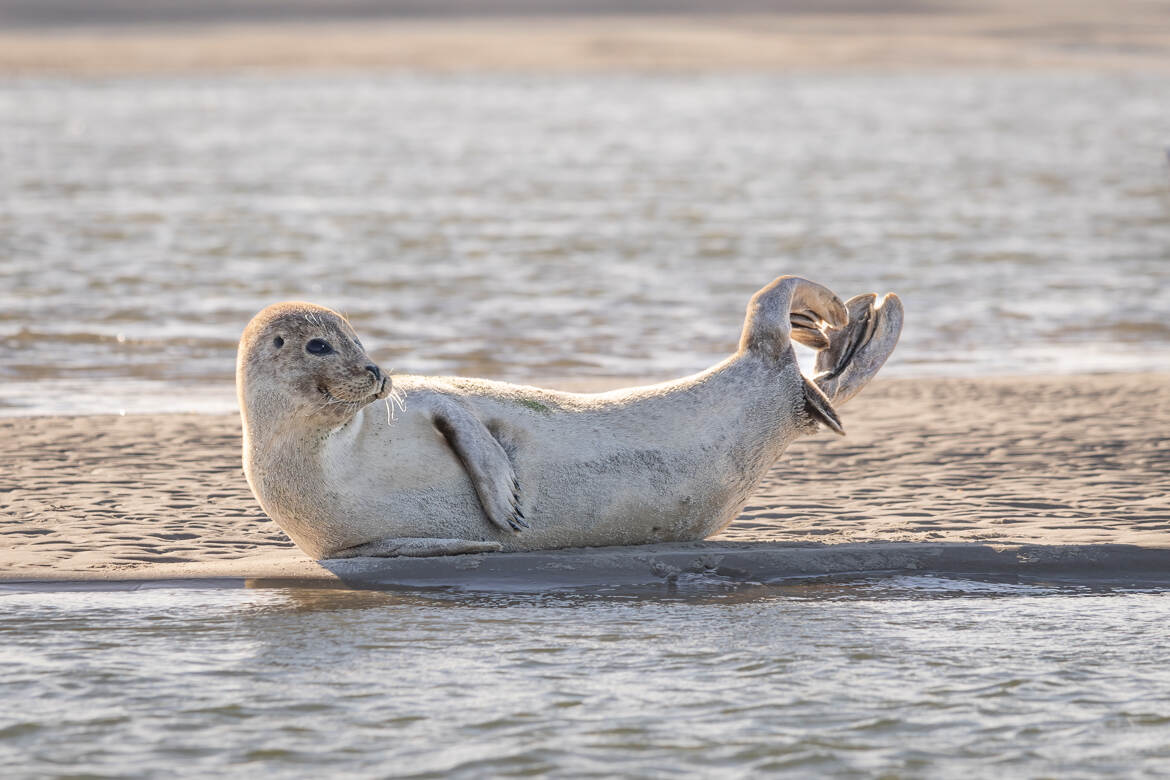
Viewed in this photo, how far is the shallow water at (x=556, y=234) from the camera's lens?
12234 mm

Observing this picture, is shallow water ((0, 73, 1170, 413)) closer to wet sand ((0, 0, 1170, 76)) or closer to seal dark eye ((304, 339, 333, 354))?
seal dark eye ((304, 339, 333, 354))

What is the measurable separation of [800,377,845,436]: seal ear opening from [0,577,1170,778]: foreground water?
2.30 ft

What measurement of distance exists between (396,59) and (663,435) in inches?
2169

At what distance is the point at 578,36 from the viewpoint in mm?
67750

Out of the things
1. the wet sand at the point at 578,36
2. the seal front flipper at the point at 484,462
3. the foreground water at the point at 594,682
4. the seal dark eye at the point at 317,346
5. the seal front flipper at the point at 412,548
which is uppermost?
the wet sand at the point at 578,36

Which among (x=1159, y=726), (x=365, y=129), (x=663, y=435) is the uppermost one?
(x=365, y=129)

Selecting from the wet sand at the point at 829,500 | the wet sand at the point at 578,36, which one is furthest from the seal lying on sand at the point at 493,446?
the wet sand at the point at 578,36

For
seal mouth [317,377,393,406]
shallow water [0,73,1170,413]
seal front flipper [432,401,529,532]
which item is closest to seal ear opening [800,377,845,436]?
seal front flipper [432,401,529,532]

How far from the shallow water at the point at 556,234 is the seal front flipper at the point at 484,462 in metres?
4.47

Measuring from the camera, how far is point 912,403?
964 cm

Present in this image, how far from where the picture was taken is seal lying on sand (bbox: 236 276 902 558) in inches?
217

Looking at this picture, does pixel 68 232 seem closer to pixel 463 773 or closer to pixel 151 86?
pixel 463 773

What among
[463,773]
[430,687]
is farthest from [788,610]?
[463,773]

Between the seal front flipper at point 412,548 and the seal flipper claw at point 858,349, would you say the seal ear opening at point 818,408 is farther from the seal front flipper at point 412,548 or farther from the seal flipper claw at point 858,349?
the seal front flipper at point 412,548
